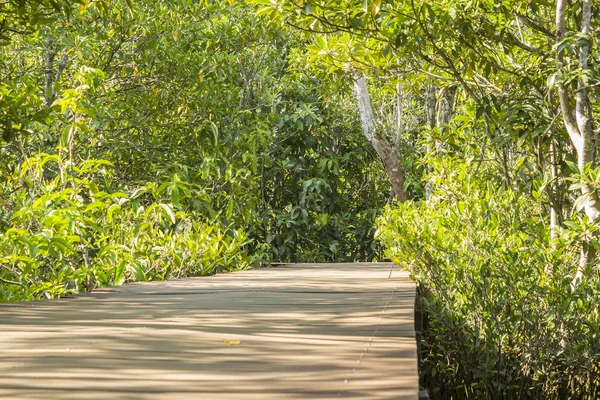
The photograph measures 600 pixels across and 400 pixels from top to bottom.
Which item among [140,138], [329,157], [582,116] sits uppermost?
[582,116]

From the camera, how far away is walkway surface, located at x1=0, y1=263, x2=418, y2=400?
5.74 ft

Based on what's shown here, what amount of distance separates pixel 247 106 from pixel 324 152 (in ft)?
6.29

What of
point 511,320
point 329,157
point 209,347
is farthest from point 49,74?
point 209,347

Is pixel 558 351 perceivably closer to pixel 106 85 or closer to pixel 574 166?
pixel 574 166

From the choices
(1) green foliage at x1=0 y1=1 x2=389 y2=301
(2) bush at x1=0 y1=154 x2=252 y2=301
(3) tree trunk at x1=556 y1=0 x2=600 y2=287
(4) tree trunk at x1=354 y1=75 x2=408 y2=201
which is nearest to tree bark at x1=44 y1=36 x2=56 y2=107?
(1) green foliage at x1=0 y1=1 x2=389 y2=301

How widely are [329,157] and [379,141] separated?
0.87m

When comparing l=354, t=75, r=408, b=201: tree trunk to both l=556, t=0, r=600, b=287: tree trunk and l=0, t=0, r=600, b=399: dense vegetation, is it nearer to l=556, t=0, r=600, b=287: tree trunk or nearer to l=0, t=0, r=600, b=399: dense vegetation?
→ l=0, t=0, r=600, b=399: dense vegetation

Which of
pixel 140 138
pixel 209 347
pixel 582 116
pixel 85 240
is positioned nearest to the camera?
pixel 209 347

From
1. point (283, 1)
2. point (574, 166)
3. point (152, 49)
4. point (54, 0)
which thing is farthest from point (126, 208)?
point (574, 166)

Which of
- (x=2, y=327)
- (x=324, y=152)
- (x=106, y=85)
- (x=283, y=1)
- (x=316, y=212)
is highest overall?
(x=283, y=1)

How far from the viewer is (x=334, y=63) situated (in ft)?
19.9

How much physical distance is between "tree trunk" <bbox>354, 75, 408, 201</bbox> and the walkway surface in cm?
682

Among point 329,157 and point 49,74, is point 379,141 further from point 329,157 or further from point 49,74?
point 49,74

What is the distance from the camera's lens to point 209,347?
2.33m
